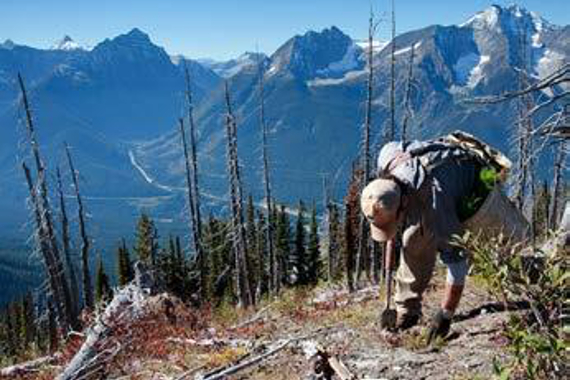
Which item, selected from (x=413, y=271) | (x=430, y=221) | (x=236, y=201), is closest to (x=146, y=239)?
(x=236, y=201)

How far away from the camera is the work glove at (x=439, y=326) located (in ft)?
21.3

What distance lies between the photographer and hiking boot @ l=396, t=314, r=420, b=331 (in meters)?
7.38

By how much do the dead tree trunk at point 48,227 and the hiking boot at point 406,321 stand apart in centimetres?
1918

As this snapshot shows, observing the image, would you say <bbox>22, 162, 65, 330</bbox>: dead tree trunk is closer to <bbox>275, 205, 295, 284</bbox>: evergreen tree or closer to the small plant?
the small plant

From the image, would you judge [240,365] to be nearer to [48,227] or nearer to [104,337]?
[104,337]

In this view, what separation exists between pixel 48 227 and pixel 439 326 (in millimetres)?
24718

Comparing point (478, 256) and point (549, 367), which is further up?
point (478, 256)

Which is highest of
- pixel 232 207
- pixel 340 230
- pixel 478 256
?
pixel 478 256

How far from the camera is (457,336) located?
6676 mm

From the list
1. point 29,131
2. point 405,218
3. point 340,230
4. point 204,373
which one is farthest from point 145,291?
point 340,230

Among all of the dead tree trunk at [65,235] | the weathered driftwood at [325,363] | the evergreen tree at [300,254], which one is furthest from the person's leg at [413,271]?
the evergreen tree at [300,254]

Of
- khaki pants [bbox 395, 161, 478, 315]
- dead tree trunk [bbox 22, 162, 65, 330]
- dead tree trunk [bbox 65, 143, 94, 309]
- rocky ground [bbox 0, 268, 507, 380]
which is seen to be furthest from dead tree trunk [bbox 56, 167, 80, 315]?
khaki pants [bbox 395, 161, 478, 315]

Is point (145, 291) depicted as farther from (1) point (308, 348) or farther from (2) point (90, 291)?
(2) point (90, 291)

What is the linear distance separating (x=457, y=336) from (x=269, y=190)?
30.3 m
